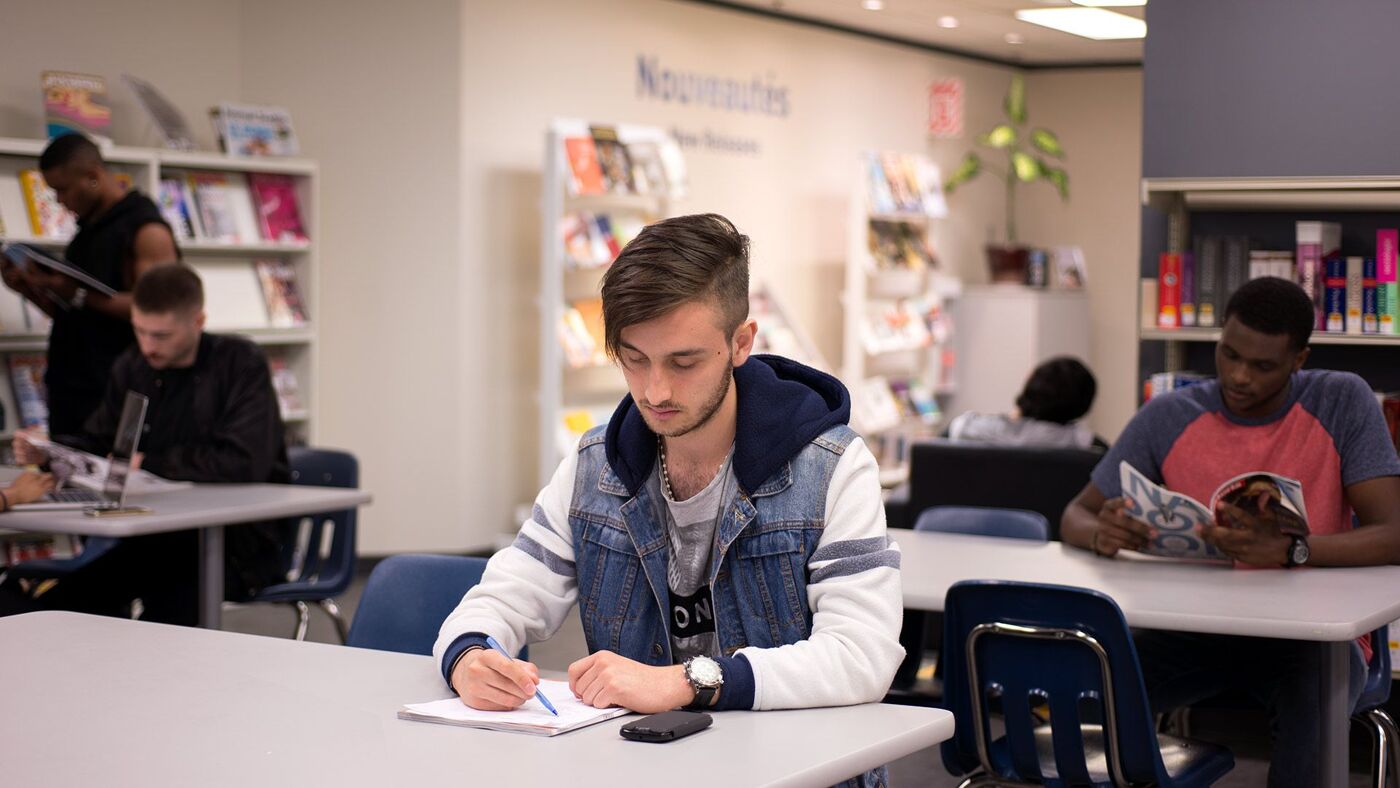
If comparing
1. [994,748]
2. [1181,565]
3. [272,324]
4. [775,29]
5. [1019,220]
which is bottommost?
[994,748]

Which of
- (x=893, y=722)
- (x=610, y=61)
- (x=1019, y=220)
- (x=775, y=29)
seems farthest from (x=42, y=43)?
(x=1019, y=220)

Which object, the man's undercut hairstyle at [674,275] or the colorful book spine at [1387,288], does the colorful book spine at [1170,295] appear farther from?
the man's undercut hairstyle at [674,275]

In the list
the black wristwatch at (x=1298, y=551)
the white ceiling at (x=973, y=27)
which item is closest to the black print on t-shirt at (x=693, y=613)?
the black wristwatch at (x=1298, y=551)

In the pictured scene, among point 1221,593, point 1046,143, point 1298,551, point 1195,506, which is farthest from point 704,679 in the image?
point 1046,143

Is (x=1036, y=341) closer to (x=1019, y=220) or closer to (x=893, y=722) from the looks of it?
(x=1019, y=220)

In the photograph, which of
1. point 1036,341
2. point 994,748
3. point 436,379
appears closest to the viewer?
point 994,748

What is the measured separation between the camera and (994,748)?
312cm

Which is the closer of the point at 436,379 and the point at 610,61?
the point at 436,379

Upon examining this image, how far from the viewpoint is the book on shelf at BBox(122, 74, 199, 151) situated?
690 cm

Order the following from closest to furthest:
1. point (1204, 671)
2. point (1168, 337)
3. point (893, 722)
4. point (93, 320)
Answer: point (893, 722) < point (1204, 671) < point (1168, 337) < point (93, 320)

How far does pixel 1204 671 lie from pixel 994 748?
0.67 meters

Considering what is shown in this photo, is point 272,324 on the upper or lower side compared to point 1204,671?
upper

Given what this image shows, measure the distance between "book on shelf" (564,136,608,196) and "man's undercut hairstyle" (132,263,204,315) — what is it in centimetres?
341

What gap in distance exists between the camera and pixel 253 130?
23.5ft
